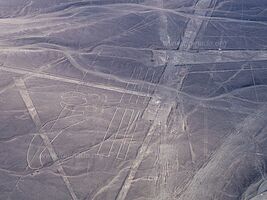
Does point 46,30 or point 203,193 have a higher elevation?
point 46,30

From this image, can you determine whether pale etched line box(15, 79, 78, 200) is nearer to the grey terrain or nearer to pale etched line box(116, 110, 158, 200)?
the grey terrain

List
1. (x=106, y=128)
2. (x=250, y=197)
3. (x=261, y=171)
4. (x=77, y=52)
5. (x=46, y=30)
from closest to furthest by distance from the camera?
(x=250, y=197)
(x=261, y=171)
(x=106, y=128)
(x=77, y=52)
(x=46, y=30)

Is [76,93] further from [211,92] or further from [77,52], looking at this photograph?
[211,92]

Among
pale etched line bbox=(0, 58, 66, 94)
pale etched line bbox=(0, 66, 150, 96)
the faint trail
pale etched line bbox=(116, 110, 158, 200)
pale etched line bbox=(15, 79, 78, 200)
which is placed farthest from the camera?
the faint trail

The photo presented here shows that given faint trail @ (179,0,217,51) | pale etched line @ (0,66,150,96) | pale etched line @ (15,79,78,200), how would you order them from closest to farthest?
1. pale etched line @ (15,79,78,200)
2. pale etched line @ (0,66,150,96)
3. faint trail @ (179,0,217,51)

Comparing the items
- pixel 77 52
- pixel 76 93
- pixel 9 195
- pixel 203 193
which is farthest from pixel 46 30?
pixel 203 193

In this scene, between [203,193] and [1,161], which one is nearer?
[203,193]

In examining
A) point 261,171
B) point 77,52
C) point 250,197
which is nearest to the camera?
point 250,197

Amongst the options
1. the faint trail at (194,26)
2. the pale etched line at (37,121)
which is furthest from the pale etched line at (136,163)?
the faint trail at (194,26)

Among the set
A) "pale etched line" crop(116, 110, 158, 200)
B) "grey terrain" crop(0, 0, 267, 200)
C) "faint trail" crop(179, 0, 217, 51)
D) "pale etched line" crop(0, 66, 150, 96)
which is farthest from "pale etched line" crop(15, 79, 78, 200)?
"faint trail" crop(179, 0, 217, 51)
